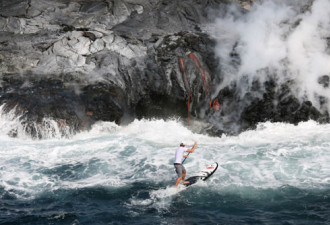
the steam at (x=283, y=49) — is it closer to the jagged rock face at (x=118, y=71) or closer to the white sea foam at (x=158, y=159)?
the jagged rock face at (x=118, y=71)

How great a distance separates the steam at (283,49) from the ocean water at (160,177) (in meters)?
2.37

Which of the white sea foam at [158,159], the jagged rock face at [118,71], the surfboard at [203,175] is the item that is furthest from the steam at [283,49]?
the surfboard at [203,175]

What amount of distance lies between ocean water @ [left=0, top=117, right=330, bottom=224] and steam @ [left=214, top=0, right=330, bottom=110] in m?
2.37

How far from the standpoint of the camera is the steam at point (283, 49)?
19000mm

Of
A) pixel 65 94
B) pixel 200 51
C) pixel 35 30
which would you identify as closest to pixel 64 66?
pixel 65 94

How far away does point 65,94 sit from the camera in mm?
18984

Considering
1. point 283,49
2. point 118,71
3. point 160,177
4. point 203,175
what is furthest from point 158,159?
point 283,49

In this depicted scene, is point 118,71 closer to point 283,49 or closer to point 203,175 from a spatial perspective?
point 283,49

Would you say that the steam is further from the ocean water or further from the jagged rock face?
the ocean water

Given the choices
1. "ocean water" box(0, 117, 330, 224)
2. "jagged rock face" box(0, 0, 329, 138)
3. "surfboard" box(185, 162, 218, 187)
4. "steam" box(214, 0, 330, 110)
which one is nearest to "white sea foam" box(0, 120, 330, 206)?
"ocean water" box(0, 117, 330, 224)

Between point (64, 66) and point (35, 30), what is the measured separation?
4.09 metres

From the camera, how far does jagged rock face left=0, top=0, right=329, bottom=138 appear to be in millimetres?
18406

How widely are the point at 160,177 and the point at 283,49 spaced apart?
10151mm

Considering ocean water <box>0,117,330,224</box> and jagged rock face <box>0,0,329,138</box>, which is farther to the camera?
jagged rock face <box>0,0,329,138</box>
